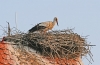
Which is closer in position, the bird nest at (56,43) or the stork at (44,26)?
the bird nest at (56,43)

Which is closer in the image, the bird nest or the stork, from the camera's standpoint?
the bird nest

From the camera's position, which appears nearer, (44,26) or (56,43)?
(56,43)

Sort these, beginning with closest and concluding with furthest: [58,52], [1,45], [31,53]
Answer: [1,45] < [31,53] < [58,52]

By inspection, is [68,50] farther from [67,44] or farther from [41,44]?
[41,44]

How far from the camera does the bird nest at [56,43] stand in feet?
29.1

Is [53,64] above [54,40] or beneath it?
beneath

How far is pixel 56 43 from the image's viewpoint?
920 cm

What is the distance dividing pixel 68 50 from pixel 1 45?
2.06 metres

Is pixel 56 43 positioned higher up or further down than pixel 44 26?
further down

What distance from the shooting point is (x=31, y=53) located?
8.52m

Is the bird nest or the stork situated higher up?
the stork

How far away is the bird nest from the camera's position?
29.1 ft

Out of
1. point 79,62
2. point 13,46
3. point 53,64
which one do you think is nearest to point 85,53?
point 79,62

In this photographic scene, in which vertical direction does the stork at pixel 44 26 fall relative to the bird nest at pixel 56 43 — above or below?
above
